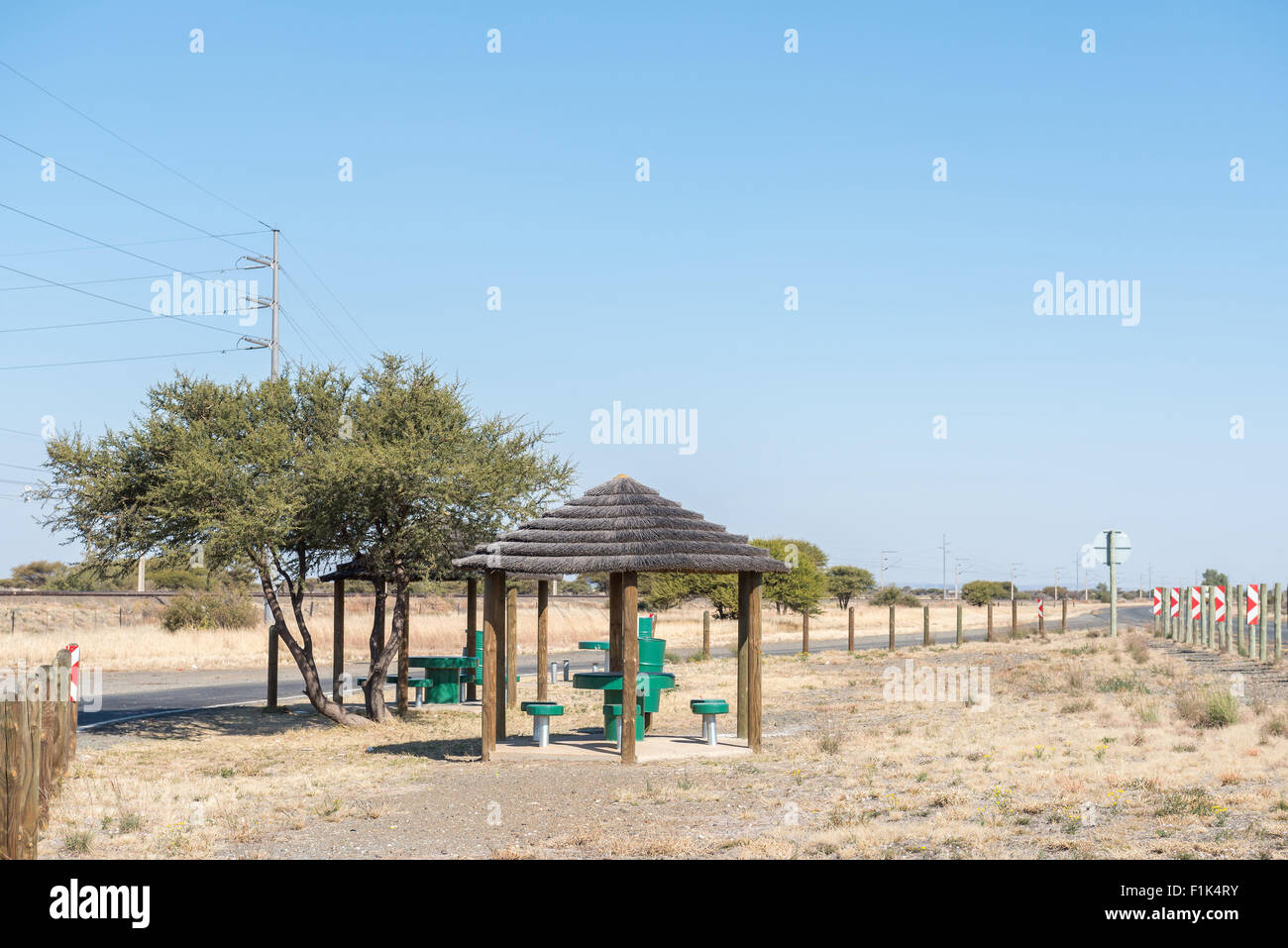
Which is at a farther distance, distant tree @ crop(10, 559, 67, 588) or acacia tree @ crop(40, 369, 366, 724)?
distant tree @ crop(10, 559, 67, 588)

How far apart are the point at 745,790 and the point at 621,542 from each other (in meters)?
3.90

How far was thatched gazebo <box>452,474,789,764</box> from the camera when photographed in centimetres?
1507

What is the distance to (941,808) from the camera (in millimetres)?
11383

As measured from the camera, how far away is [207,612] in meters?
46.4

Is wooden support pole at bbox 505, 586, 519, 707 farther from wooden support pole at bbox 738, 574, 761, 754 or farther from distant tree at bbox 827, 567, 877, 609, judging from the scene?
distant tree at bbox 827, 567, 877, 609

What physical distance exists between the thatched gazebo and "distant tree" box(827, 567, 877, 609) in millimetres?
88191

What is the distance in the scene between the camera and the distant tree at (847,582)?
110938 mm

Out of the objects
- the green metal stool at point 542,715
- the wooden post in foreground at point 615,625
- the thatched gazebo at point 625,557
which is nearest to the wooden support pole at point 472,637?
the wooden post in foreground at point 615,625

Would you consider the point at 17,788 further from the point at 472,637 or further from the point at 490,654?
the point at 472,637

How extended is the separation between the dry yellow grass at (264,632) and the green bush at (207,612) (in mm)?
746

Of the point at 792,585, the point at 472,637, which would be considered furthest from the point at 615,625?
the point at 792,585

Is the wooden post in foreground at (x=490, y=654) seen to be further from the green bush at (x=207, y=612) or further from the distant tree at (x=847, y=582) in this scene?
the distant tree at (x=847, y=582)
